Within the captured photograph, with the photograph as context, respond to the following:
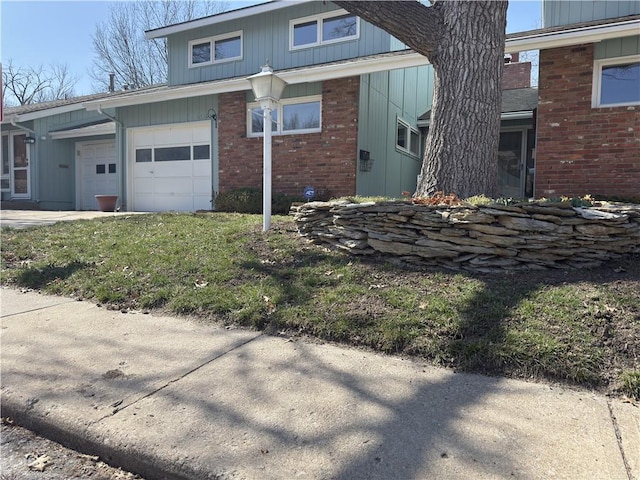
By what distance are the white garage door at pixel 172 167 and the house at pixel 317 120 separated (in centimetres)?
4

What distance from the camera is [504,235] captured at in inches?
179

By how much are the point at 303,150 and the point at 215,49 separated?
4.98m

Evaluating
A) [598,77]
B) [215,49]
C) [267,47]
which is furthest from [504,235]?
[215,49]

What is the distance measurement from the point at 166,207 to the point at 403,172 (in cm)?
746

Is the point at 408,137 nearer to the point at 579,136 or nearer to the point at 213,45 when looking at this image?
the point at 579,136

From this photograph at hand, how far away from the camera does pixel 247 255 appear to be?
18.6ft

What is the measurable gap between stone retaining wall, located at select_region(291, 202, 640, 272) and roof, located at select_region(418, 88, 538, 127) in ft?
28.8

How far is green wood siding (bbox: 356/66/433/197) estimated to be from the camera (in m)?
11.3

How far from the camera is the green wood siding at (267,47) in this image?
11.4 m

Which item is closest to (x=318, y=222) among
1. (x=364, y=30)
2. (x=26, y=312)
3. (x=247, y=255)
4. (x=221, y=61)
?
(x=247, y=255)

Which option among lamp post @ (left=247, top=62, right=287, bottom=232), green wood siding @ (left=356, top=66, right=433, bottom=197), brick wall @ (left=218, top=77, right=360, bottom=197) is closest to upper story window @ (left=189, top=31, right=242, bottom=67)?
brick wall @ (left=218, top=77, right=360, bottom=197)

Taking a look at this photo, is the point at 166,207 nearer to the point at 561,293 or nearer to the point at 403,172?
the point at 403,172

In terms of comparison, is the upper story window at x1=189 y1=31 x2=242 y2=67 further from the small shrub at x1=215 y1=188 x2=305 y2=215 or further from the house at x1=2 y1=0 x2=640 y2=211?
the small shrub at x1=215 y1=188 x2=305 y2=215

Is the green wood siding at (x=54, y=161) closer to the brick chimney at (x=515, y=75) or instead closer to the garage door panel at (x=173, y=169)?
the garage door panel at (x=173, y=169)
